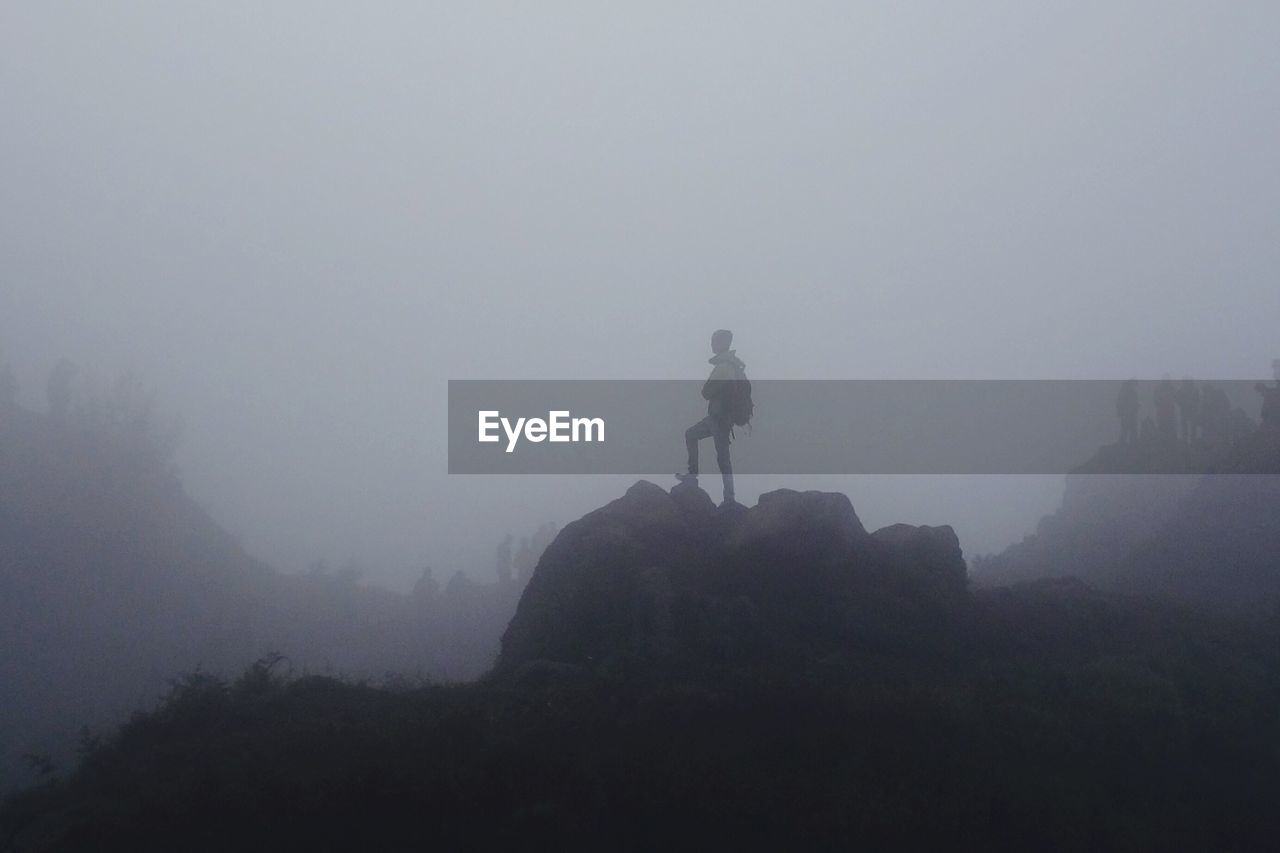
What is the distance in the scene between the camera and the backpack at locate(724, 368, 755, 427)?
1746 cm

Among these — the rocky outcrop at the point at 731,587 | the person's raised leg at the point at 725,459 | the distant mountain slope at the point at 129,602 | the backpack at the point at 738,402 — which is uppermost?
the backpack at the point at 738,402

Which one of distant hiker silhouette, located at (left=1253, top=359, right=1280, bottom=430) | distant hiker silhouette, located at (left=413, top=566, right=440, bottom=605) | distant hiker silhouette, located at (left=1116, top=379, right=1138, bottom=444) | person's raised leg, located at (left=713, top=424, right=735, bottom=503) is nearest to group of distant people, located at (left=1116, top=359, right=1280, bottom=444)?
distant hiker silhouette, located at (left=1116, top=379, right=1138, bottom=444)

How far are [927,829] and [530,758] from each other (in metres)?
3.52

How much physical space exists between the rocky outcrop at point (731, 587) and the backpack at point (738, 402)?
179cm

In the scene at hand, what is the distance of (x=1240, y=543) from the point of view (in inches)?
846

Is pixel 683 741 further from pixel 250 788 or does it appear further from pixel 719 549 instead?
pixel 719 549

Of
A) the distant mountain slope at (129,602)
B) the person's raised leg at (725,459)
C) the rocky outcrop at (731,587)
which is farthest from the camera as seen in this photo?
the distant mountain slope at (129,602)

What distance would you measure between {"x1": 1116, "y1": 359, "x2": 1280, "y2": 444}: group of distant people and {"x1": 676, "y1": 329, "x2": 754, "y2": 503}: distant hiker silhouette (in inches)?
779

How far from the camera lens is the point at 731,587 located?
14.3 meters

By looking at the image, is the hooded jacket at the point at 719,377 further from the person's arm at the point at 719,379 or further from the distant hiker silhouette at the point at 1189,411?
the distant hiker silhouette at the point at 1189,411

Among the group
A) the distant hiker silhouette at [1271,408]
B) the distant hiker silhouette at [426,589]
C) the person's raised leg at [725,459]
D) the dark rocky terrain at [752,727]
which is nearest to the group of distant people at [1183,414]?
the distant hiker silhouette at [1271,408]

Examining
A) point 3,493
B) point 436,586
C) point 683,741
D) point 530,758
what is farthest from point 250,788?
point 3,493

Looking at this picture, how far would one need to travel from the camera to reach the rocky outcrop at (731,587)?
12.9m

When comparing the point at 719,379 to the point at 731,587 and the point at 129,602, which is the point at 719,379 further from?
the point at 129,602
